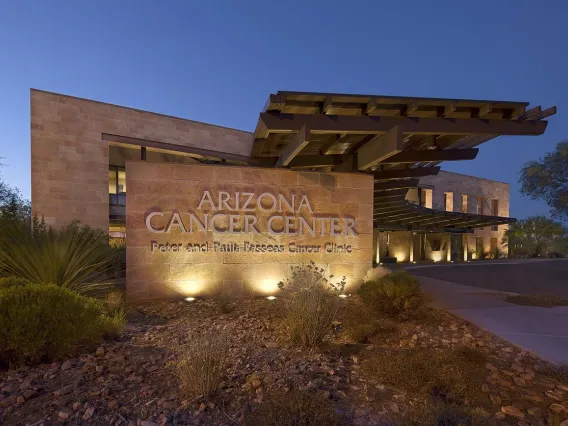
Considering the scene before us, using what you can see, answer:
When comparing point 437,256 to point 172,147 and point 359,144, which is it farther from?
point 359,144

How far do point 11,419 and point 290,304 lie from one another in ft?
10.6

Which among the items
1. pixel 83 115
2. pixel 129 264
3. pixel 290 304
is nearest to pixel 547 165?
pixel 290 304

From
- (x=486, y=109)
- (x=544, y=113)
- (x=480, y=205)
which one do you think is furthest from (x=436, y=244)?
(x=486, y=109)

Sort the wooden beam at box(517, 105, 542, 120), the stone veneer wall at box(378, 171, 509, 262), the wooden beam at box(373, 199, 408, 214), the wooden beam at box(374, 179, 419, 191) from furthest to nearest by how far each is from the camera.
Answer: the stone veneer wall at box(378, 171, 509, 262)
the wooden beam at box(373, 199, 408, 214)
the wooden beam at box(374, 179, 419, 191)
the wooden beam at box(517, 105, 542, 120)

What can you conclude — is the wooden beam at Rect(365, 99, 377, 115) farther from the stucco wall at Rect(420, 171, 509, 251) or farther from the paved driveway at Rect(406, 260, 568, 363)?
the stucco wall at Rect(420, 171, 509, 251)

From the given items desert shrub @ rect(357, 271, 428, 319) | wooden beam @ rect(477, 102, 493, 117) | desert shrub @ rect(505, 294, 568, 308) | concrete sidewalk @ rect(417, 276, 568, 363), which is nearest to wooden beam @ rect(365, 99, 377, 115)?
wooden beam @ rect(477, 102, 493, 117)

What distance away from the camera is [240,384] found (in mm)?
3453

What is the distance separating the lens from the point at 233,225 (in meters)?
8.13

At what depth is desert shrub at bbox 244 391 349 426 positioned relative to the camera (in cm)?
262

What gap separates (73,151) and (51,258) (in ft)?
42.9

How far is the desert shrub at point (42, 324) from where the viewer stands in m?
3.77

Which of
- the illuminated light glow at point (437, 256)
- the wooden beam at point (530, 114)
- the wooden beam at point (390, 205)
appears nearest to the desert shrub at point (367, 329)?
the wooden beam at point (530, 114)

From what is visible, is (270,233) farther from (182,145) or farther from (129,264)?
(182,145)

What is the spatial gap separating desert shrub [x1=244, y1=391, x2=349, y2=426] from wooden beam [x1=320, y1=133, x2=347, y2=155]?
589 cm
